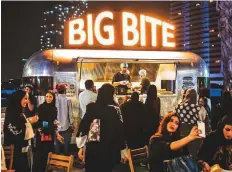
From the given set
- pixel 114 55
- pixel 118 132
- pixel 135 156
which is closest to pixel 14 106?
pixel 118 132

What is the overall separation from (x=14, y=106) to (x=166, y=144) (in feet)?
7.67

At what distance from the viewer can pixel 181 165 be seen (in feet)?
12.6

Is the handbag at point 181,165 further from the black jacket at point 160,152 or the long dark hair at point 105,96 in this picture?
the long dark hair at point 105,96

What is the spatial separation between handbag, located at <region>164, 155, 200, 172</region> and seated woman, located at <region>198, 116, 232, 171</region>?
1.21 feet

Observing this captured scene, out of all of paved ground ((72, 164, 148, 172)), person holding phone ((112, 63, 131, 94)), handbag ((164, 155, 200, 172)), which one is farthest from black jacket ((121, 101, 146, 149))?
handbag ((164, 155, 200, 172))

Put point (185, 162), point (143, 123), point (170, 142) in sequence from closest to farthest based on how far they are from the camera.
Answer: point (185, 162) < point (170, 142) < point (143, 123)

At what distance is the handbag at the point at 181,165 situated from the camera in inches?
151

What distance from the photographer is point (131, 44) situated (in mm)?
11188

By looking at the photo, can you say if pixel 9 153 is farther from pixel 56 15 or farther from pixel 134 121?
pixel 56 15

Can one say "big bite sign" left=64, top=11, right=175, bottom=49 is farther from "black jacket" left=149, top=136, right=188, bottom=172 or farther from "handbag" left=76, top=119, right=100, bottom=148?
"black jacket" left=149, top=136, right=188, bottom=172

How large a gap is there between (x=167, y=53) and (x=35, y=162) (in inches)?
241

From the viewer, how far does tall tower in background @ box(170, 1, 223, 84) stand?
71375 mm

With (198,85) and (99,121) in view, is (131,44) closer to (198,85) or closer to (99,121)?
(198,85)

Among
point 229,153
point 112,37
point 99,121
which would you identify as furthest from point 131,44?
point 229,153
